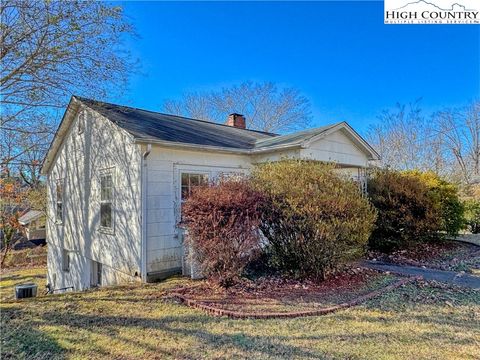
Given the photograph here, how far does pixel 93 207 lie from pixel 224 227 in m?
6.01

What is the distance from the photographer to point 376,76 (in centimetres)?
2014

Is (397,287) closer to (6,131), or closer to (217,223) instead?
(217,223)

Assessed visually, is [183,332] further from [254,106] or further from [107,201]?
[254,106]

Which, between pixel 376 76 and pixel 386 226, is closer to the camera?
pixel 386 226

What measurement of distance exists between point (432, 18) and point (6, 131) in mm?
10788

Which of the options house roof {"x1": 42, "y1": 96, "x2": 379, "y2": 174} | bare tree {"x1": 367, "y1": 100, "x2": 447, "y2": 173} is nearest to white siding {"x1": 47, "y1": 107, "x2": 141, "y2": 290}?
house roof {"x1": 42, "y1": 96, "x2": 379, "y2": 174}

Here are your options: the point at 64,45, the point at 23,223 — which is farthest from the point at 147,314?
the point at 23,223

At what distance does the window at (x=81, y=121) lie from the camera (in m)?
10.5

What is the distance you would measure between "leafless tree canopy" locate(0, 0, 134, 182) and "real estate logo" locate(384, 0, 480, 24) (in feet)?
21.4

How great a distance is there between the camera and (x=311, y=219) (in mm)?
5965

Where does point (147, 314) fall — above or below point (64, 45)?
below

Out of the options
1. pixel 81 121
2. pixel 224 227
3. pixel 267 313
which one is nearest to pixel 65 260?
pixel 81 121

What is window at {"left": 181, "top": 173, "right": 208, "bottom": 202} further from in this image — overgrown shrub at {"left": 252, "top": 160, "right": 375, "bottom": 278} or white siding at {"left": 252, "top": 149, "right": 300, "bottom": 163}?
overgrown shrub at {"left": 252, "top": 160, "right": 375, "bottom": 278}

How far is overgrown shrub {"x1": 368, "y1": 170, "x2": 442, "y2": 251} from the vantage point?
9.66 m
